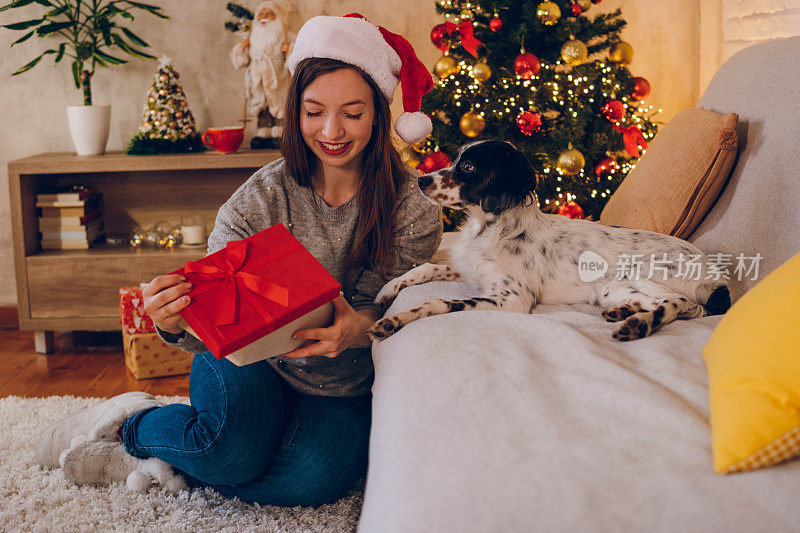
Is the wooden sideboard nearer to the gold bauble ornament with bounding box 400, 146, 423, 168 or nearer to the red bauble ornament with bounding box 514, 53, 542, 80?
the gold bauble ornament with bounding box 400, 146, 423, 168

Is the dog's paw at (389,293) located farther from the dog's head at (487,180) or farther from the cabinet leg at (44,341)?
the cabinet leg at (44,341)

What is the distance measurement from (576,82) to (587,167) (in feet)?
1.34

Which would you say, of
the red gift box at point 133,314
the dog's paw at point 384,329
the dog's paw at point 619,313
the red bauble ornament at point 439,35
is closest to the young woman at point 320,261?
the dog's paw at point 384,329

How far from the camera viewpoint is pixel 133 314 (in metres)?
2.82

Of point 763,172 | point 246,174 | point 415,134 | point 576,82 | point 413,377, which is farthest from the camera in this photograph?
point 246,174

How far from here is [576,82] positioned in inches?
118

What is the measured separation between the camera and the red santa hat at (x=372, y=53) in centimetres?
168

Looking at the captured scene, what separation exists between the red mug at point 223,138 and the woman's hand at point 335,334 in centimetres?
193

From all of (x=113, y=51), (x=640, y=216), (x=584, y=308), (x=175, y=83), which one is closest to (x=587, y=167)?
(x=640, y=216)

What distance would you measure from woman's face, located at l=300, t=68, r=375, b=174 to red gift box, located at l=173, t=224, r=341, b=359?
0.40m

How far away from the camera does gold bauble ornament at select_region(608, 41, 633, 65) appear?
3.12 metres

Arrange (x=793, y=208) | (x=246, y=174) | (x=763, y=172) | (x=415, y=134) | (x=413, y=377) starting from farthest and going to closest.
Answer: (x=246, y=174) → (x=415, y=134) → (x=763, y=172) → (x=793, y=208) → (x=413, y=377)

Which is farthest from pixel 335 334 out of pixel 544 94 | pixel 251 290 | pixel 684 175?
pixel 544 94

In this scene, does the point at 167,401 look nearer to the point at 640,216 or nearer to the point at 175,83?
the point at 175,83
